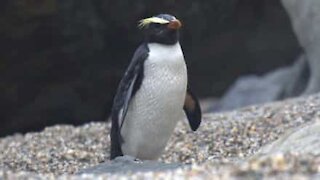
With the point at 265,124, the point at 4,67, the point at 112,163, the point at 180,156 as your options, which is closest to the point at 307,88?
the point at 265,124

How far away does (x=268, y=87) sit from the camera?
355 inches

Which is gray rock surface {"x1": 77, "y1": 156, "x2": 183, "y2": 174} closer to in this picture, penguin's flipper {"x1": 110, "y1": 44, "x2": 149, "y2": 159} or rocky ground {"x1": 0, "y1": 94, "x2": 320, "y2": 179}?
rocky ground {"x1": 0, "y1": 94, "x2": 320, "y2": 179}

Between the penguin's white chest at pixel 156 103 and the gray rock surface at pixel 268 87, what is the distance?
338 cm

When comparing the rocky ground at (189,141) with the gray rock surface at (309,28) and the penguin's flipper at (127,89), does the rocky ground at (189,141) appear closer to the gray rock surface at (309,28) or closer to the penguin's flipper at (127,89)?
the penguin's flipper at (127,89)

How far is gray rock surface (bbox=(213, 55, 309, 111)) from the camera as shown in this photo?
873cm

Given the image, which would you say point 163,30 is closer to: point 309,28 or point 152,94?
point 152,94

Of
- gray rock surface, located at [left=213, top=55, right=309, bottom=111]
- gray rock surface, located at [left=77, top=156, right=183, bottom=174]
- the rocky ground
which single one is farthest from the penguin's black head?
gray rock surface, located at [left=213, top=55, right=309, bottom=111]

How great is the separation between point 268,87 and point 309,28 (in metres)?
1.35

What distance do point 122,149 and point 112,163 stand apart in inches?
37.1

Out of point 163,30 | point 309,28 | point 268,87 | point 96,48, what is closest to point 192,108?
point 163,30

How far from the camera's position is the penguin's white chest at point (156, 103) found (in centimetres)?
518

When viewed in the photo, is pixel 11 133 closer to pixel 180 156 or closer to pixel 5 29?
pixel 5 29

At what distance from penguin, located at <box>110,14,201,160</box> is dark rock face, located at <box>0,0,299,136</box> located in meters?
3.11

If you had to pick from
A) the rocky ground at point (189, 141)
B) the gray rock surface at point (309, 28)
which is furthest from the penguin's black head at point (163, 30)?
the gray rock surface at point (309, 28)
